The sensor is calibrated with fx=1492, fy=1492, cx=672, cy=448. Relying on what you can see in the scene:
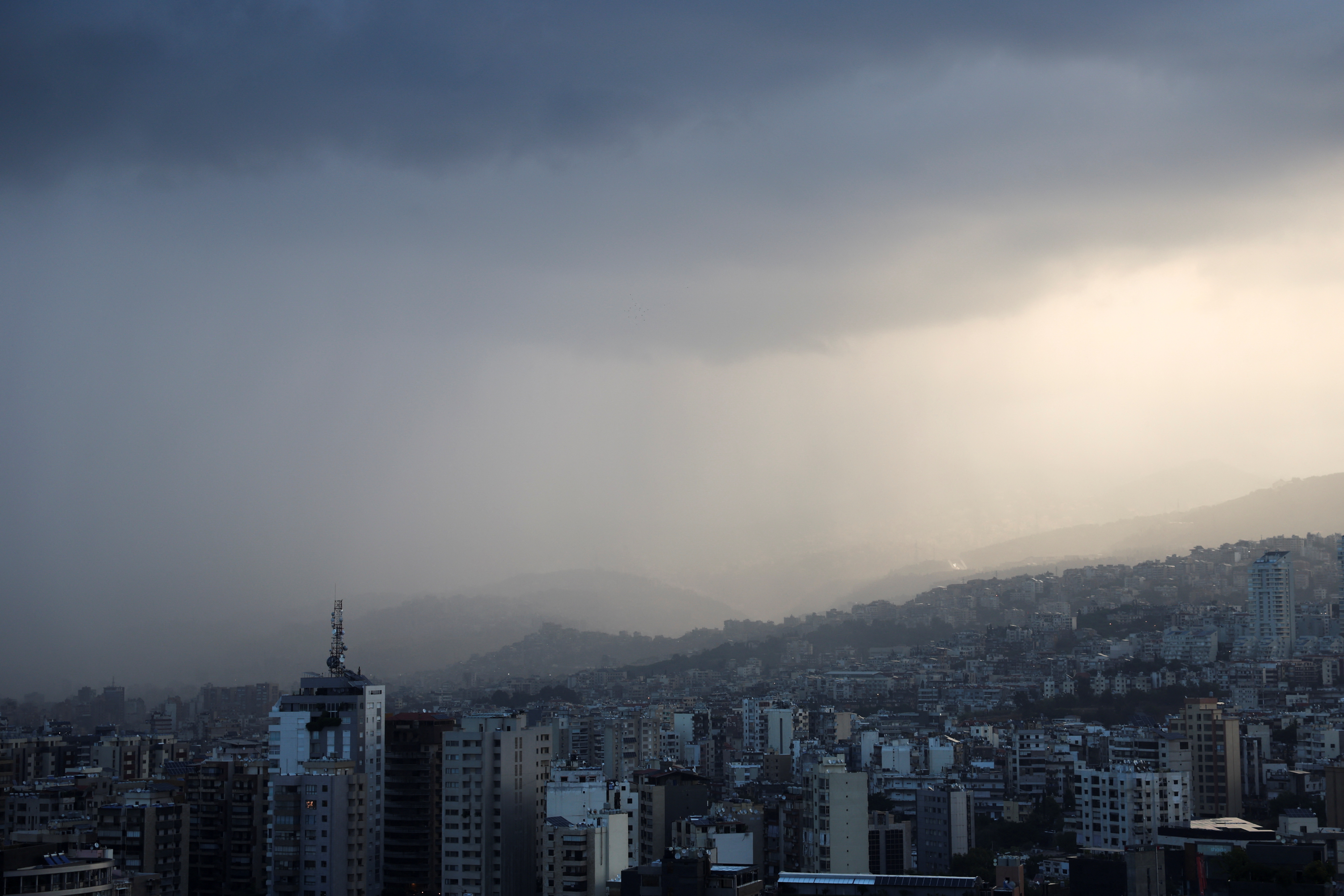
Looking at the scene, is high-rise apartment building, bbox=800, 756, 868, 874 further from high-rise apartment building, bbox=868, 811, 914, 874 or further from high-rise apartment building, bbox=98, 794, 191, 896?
high-rise apartment building, bbox=98, 794, 191, 896

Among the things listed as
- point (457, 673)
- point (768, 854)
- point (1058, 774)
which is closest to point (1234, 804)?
point (1058, 774)

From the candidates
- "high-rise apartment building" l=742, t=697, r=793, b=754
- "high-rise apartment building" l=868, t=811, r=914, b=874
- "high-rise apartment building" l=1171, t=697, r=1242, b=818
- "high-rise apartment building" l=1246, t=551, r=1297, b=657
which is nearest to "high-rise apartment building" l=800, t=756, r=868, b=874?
"high-rise apartment building" l=868, t=811, r=914, b=874

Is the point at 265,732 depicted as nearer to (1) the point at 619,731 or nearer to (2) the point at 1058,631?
(1) the point at 619,731

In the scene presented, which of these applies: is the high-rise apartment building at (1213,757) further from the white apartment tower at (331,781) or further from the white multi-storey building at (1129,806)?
the white apartment tower at (331,781)

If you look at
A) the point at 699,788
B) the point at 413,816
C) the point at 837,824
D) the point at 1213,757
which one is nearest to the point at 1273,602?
the point at 1213,757

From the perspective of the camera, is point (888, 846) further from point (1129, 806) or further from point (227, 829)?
point (227, 829)
